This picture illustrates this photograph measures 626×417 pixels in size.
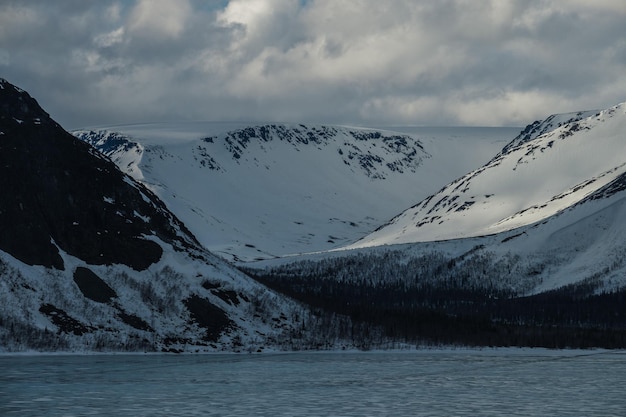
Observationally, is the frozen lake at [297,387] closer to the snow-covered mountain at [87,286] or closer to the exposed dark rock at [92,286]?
the snow-covered mountain at [87,286]

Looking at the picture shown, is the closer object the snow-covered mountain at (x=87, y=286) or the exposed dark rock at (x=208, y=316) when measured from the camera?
the snow-covered mountain at (x=87, y=286)

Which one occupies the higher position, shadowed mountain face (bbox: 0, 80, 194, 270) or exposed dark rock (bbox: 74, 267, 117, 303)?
shadowed mountain face (bbox: 0, 80, 194, 270)

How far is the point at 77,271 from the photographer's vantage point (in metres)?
179

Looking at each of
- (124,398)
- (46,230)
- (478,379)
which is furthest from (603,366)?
(46,230)

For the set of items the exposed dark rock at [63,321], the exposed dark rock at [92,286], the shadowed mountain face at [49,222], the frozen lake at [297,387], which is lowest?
the frozen lake at [297,387]

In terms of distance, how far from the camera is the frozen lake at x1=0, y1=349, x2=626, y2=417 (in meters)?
85.2

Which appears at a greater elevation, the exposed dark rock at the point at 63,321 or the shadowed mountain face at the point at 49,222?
the shadowed mountain face at the point at 49,222

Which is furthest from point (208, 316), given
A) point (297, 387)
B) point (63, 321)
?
point (297, 387)

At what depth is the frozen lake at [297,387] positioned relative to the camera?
85.2 metres

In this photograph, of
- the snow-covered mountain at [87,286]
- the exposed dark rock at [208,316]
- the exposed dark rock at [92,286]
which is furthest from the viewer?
the exposed dark rock at [208,316]

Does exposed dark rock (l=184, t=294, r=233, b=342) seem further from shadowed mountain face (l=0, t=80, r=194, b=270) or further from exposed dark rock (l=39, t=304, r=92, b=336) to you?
exposed dark rock (l=39, t=304, r=92, b=336)

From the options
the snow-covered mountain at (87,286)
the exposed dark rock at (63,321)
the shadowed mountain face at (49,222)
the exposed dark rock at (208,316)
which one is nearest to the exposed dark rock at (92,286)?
the snow-covered mountain at (87,286)

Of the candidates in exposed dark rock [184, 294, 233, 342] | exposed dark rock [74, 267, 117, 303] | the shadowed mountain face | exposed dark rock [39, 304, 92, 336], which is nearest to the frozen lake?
exposed dark rock [39, 304, 92, 336]

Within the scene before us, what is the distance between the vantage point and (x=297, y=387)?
10769cm
